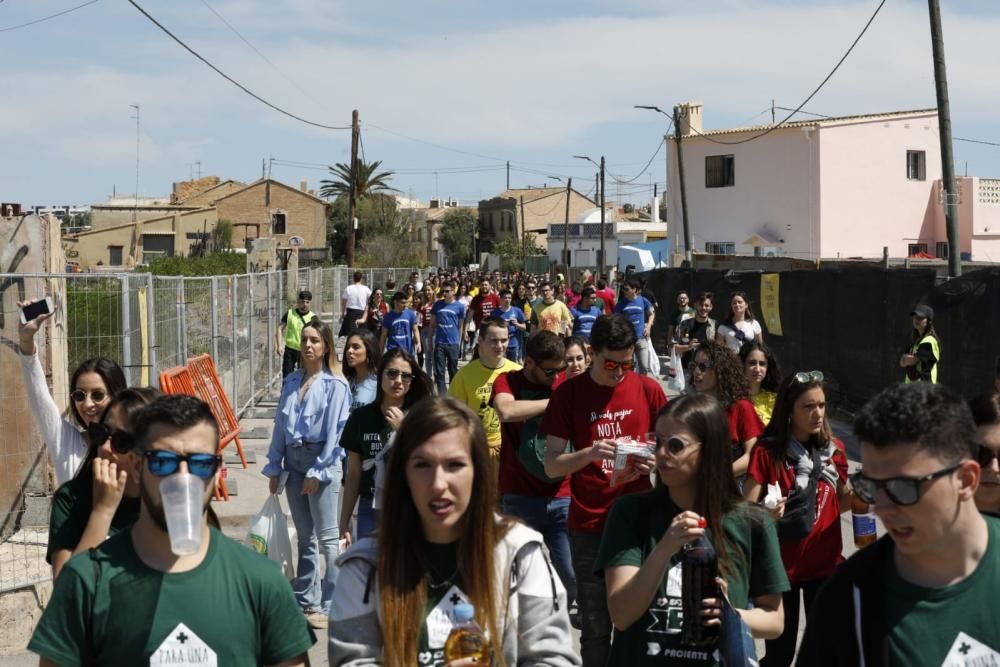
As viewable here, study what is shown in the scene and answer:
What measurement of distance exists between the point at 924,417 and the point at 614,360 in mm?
3321

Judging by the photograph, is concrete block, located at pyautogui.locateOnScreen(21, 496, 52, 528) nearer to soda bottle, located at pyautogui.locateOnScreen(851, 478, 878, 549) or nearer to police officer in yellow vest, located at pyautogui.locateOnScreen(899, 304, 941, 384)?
soda bottle, located at pyautogui.locateOnScreen(851, 478, 878, 549)

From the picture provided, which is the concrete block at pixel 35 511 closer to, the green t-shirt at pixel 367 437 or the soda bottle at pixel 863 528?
the green t-shirt at pixel 367 437

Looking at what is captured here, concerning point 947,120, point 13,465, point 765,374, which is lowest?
point 13,465

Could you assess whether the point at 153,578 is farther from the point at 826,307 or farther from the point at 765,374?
the point at 826,307

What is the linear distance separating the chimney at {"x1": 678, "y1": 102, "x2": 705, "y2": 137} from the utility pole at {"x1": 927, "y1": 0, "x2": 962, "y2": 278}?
38.1 metres

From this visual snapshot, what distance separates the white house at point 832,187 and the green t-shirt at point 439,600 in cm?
4495

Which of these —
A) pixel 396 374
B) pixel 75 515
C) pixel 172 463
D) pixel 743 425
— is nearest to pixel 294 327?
pixel 396 374

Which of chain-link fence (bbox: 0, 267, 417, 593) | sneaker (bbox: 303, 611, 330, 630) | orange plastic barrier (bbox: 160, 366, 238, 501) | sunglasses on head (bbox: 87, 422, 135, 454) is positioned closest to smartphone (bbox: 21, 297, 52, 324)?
sunglasses on head (bbox: 87, 422, 135, 454)

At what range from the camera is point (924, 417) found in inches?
103

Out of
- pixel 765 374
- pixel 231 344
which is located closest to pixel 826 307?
pixel 231 344

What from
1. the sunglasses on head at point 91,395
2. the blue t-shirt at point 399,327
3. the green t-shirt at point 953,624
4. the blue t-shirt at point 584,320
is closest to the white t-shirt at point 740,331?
the blue t-shirt at point 584,320

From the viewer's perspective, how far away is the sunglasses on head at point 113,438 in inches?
143

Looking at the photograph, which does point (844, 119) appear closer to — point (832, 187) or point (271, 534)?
point (832, 187)

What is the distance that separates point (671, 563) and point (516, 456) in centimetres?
324
